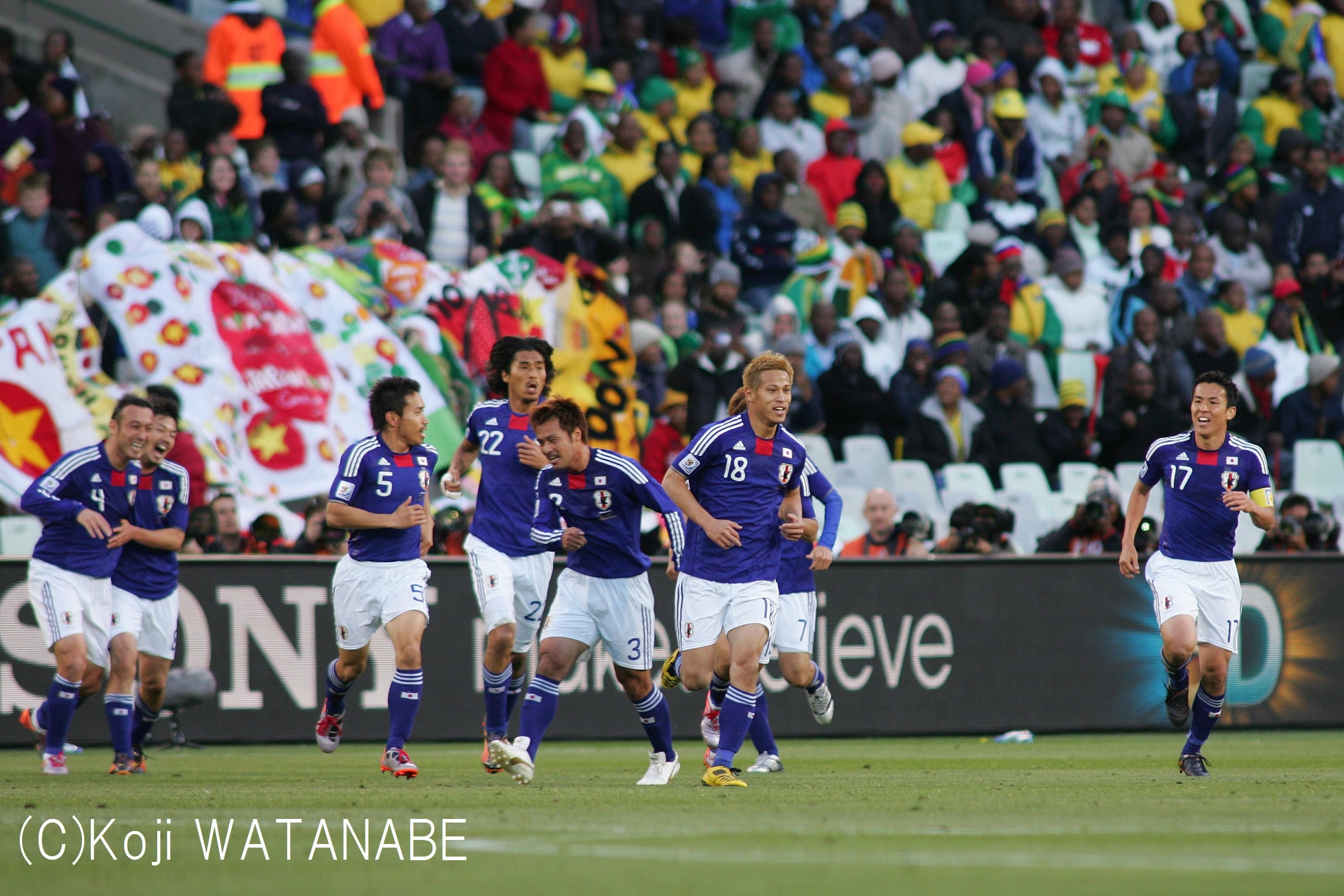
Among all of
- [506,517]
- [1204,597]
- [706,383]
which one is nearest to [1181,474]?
[1204,597]

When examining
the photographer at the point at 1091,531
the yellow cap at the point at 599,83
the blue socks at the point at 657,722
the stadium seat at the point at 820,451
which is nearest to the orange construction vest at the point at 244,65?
the yellow cap at the point at 599,83

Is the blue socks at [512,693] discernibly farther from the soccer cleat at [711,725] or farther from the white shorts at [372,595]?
the soccer cleat at [711,725]

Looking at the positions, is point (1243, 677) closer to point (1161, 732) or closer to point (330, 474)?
point (1161, 732)

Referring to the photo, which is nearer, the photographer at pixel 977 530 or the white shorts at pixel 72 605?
the white shorts at pixel 72 605

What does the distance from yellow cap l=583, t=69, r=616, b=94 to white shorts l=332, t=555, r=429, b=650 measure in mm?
11967

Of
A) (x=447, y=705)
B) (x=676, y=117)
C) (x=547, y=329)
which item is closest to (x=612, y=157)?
(x=676, y=117)

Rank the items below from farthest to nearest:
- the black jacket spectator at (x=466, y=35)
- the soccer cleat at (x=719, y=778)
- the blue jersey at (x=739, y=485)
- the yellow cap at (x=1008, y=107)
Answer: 1. the yellow cap at (x=1008, y=107)
2. the black jacket spectator at (x=466, y=35)
3. the blue jersey at (x=739, y=485)
4. the soccer cleat at (x=719, y=778)

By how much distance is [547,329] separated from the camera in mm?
19016

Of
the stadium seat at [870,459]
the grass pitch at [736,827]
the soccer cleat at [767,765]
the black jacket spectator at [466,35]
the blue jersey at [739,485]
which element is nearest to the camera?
the grass pitch at [736,827]

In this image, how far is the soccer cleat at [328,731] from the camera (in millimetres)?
11359

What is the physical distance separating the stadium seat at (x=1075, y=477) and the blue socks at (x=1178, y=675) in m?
7.61

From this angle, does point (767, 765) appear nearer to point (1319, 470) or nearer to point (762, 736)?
point (762, 736)

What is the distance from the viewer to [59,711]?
11.6 meters

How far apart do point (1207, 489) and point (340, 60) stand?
12559mm
